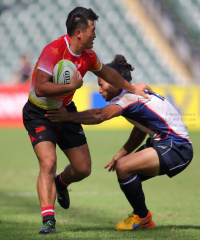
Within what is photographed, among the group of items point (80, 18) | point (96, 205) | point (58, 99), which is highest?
point (80, 18)

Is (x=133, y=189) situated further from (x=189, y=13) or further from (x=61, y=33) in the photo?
(x=61, y=33)

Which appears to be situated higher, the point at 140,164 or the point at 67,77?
the point at 67,77

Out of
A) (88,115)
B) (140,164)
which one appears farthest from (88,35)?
(140,164)

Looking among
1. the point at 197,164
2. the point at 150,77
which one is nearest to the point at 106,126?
the point at 150,77

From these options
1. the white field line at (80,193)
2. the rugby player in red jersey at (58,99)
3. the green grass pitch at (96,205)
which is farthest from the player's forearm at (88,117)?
the white field line at (80,193)

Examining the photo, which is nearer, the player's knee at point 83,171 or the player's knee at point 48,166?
the player's knee at point 48,166

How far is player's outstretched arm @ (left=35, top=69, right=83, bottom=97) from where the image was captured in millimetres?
4527

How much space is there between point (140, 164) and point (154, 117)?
0.54 metres

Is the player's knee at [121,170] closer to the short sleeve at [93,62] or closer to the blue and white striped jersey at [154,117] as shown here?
the blue and white striped jersey at [154,117]

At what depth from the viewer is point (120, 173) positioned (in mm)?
4730

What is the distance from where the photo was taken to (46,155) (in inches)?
180

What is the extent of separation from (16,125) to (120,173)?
1226cm

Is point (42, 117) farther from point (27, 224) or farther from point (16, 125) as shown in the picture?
point (16, 125)

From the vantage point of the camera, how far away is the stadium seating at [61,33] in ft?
68.4
